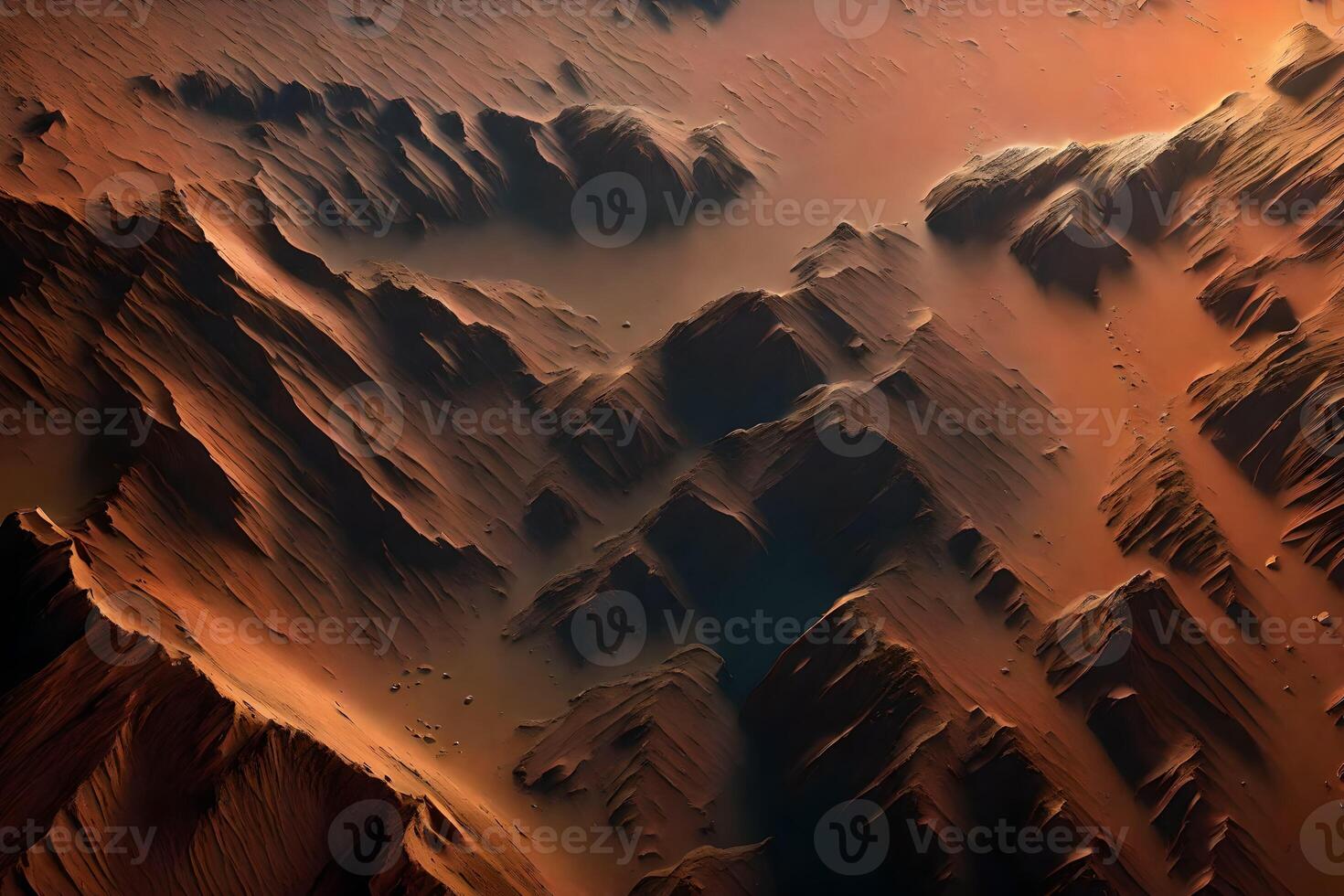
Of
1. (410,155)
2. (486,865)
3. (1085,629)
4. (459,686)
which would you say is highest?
(1085,629)

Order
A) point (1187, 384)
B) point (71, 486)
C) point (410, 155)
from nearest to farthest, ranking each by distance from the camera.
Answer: point (71, 486), point (1187, 384), point (410, 155)

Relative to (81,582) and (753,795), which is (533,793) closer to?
(753,795)

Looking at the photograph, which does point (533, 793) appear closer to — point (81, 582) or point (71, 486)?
point (81, 582)

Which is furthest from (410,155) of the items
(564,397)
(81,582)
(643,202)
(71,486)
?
(81,582)

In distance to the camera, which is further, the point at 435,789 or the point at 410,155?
the point at 410,155

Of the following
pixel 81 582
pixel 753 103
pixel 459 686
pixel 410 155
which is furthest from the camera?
pixel 753 103

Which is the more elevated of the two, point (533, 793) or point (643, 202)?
point (643, 202)

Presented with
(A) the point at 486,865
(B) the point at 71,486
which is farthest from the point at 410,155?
(A) the point at 486,865
